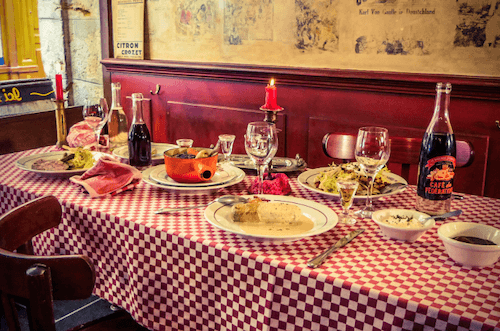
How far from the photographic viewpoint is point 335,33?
2572mm

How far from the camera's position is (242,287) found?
0.96m

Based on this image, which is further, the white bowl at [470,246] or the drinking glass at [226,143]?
the drinking glass at [226,143]

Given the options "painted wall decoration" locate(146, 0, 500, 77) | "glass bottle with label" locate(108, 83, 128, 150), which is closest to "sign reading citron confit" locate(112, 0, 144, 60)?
"painted wall decoration" locate(146, 0, 500, 77)

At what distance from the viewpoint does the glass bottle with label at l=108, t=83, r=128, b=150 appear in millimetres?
1873

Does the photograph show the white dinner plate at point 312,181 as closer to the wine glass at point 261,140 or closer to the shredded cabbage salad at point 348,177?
the shredded cabbage salad at point 348,177

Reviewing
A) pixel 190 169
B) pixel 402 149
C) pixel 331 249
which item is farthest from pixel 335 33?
pixel 331 249

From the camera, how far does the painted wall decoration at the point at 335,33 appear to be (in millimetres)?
2211

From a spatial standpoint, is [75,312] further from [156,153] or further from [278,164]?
[278,164]

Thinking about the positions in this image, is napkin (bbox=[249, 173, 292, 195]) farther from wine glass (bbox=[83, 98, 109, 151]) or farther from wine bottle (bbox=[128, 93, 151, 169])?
wine glass (bbox=[83, 98, 109, 151])

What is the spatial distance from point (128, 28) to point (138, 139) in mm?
2084

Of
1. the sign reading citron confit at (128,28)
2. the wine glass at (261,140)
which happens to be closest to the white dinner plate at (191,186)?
the wine glass at (261,140)

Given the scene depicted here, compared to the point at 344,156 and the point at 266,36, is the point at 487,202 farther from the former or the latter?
the point at 266,36

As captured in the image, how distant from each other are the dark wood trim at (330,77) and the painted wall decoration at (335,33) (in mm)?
60

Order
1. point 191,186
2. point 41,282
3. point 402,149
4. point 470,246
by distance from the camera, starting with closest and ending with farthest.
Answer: point 41,282 < point 470,246 < point 191,186 < point 402,149
